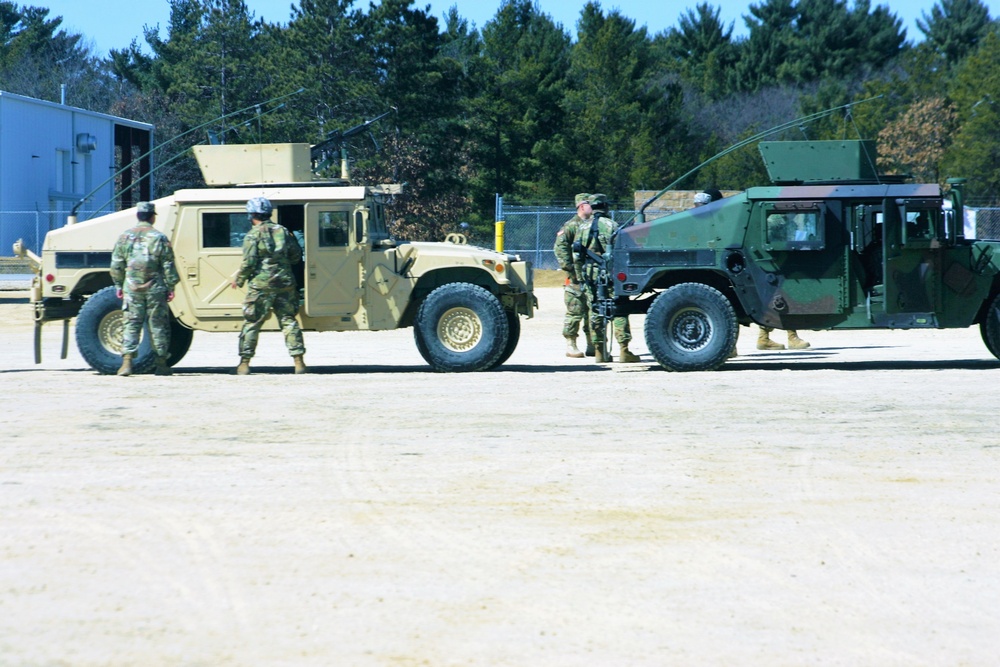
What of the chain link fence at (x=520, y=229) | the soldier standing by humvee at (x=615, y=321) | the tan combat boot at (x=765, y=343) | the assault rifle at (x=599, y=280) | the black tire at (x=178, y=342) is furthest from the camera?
the chain link fence at (x=520, y=229)

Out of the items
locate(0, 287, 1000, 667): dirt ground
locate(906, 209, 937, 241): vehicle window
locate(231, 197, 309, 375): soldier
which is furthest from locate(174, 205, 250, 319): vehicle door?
locate(906, 209, 937, 241): vehicle window

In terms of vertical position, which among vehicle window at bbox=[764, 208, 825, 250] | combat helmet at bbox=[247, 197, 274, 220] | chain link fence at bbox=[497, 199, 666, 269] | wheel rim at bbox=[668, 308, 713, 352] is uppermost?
chain link fence at bbox=[497, 199, 666, 269]

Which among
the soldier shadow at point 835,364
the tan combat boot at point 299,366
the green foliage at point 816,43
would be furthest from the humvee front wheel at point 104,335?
the green foliage at point 816,43

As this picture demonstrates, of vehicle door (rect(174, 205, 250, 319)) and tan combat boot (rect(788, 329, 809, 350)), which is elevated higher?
vehicle door (rect(174, 205, 250, 319))

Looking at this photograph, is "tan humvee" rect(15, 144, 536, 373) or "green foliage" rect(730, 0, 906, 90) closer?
"tan humvee" rect(15, 144, 536, 373)

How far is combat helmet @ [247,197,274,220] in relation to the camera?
43.1ft

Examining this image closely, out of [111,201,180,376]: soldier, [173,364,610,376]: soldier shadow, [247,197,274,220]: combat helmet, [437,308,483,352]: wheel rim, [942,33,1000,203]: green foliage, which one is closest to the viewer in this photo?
[111,201,180,376]: soldier

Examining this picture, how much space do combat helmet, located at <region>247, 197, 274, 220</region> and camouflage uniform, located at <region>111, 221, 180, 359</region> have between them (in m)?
0.83

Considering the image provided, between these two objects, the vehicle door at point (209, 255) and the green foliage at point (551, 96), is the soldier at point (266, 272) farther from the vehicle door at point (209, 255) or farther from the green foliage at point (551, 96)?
the green foliage at point (551, 96)

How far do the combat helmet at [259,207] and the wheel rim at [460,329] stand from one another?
189 cm

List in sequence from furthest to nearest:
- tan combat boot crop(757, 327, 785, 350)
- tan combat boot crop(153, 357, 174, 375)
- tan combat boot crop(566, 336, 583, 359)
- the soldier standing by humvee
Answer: tan combat boot crop(757, 327, 785, 350)
tan combat boot crop(566, 336, 583, 359)
the soldier standing by humvee
tan combat boot crop(153, 357, 174, 375)

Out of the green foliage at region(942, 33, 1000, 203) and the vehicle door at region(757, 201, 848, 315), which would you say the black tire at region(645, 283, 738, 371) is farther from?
the green foliage at region(942, 33, 1000, 203)

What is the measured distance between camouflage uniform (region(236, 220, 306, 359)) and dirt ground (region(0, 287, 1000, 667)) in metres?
→ 1.07

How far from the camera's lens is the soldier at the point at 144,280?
42.8 feet
